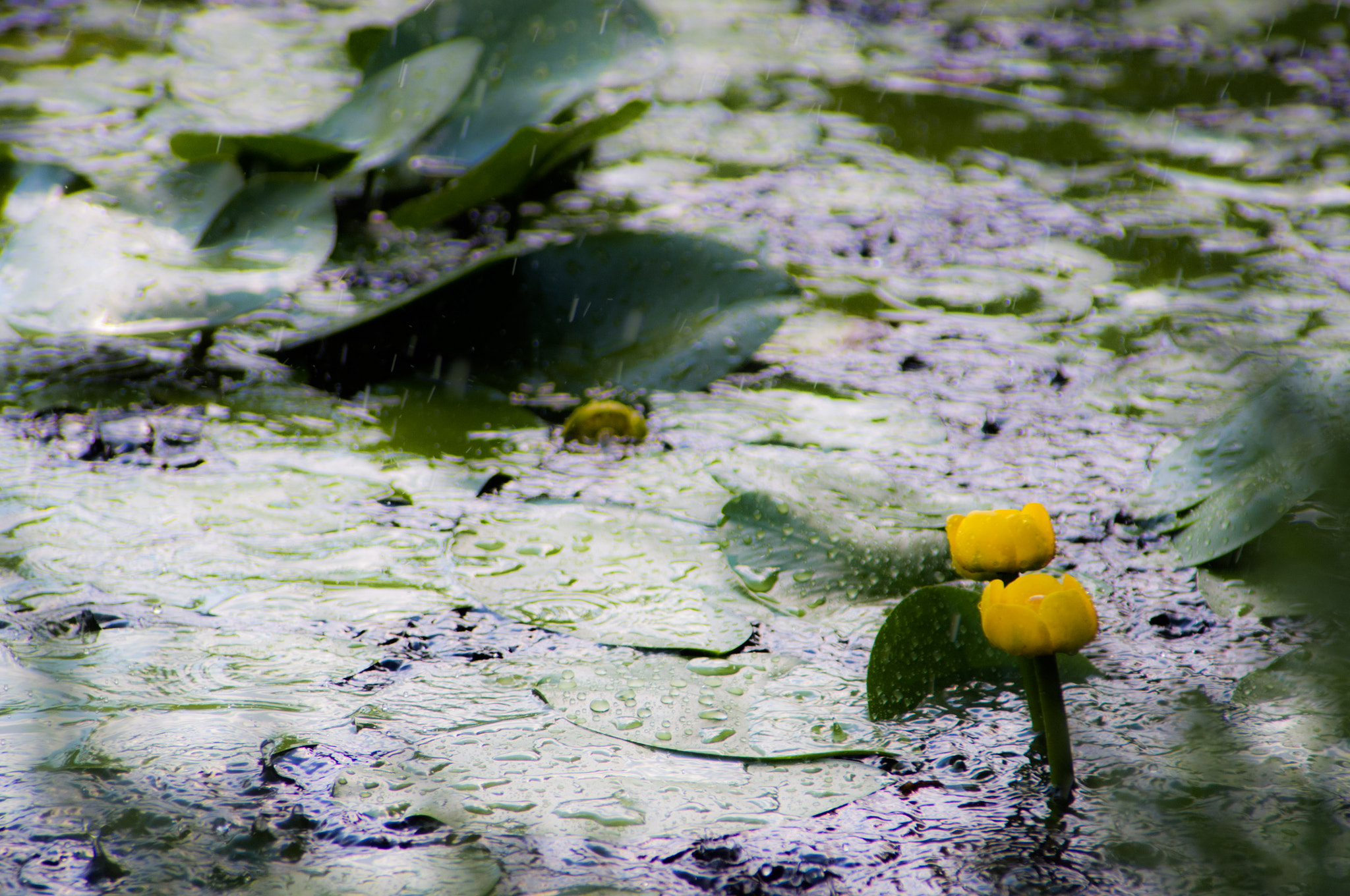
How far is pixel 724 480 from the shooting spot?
1.22 meters

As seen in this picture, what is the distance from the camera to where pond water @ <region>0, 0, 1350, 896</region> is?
763 millimetres

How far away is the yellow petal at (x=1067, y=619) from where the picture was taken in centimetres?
70

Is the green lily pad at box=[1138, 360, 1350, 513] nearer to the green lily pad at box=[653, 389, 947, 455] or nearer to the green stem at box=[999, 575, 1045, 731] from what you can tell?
the green lily pad at box=[653, 389, 947, 455]

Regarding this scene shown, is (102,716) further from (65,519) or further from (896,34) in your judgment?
(896,34)

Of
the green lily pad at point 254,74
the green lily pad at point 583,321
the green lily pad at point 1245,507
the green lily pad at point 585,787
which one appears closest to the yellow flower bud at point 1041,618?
the green lily pad at point 585,787

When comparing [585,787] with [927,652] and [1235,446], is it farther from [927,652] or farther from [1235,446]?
[1235,446]

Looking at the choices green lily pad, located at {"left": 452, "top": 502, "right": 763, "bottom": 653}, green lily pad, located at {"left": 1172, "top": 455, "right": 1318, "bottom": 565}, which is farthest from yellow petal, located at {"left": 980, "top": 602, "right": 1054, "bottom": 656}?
green lily pad, located at {"left": 1172, "top": 455, "right": 1318, "bottom": 565}

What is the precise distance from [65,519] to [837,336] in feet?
3.26

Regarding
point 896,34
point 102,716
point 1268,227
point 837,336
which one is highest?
point 896,34

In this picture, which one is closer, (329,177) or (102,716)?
(102,716)

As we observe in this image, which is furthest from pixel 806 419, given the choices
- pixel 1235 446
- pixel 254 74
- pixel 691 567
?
pixel 254 74

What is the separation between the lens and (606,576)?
1083 mm

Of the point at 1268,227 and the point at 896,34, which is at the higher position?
the point at 896,34

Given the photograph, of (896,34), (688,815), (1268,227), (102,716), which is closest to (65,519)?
(102,716)
